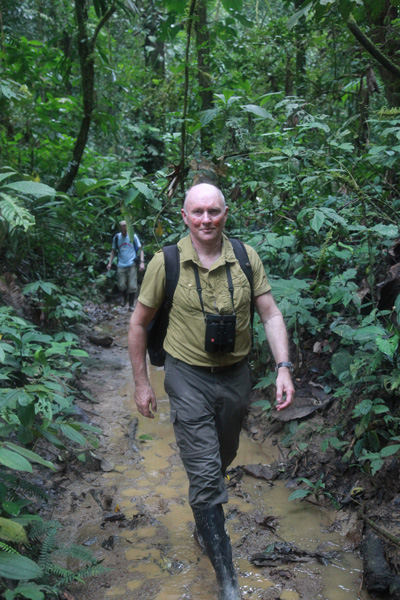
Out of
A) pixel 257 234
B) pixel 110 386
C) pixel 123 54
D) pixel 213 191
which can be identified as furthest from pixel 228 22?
pixel 123 54

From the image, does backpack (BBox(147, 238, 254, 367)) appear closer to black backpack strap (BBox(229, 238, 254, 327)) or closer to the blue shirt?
black backpack strap (BBox(229, 238, 254, 327))

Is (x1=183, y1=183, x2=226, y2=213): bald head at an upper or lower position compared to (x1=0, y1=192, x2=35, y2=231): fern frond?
upper

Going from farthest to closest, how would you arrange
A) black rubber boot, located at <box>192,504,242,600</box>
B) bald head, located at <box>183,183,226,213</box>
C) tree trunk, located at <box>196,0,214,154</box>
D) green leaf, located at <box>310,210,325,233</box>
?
1. tree trunk, located at <box>196,0,214,154</box>
2. green leaf, located at <box>310,210,325,233</box>
3. bald head, located at <box>183,183,226,213</box>
4. black rubber boot, located at <box>192,504,242,600</box>

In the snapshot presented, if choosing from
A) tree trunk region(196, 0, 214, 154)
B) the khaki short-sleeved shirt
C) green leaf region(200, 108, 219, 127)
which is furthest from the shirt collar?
tree trunk region(196, 0, 214, 154)

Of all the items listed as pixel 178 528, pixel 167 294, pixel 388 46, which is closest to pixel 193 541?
pixel 178 528

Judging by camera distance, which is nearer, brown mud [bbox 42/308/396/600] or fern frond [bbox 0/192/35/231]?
brown mud [bbox 42/308/396/600]

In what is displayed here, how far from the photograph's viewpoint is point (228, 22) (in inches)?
247

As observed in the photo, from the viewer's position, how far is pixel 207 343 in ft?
9.91

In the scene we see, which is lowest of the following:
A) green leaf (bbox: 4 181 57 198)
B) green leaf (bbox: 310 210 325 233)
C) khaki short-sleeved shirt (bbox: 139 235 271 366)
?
khaki short-sleeved shirt (bbox: 139 235 271 366)

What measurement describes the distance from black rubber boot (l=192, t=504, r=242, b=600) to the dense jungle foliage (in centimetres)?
63

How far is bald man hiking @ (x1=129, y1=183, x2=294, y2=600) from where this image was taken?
298 centimetres

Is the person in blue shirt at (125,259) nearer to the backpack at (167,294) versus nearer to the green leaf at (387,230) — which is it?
the green leaf at (387,230)

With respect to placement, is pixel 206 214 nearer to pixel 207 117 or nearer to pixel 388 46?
pixel 207 117

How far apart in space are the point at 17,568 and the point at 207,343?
4.65ft
